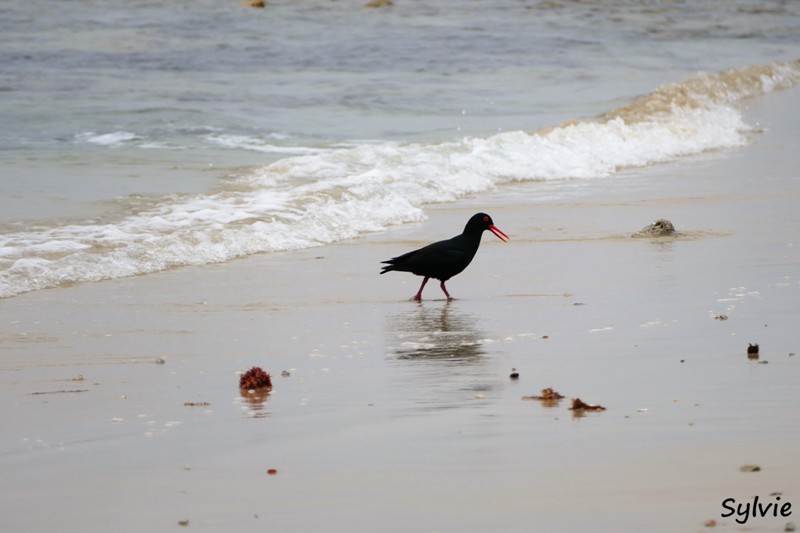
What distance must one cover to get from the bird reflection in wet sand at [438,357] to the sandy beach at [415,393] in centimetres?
2

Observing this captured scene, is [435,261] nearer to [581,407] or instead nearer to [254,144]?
[581,407]

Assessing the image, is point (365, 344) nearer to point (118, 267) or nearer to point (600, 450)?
point (600, 450)

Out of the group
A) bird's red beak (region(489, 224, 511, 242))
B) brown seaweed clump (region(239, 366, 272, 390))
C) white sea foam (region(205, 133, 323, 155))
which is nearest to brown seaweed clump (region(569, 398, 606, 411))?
brown seaweed clump (region(239, 366, 272, 390))

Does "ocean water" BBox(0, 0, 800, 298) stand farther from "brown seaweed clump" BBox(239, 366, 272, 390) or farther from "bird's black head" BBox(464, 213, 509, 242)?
"brown seaweed clump" BBox(239, 366, 272, 390)

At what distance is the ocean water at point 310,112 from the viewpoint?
480 inches

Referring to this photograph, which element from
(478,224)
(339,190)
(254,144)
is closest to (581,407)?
(478,224)

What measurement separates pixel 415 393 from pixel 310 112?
64.5ft

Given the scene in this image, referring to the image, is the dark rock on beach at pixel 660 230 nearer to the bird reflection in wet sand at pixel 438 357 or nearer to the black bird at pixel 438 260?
the black bird at pixel 438 260

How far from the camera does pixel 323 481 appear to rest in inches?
181

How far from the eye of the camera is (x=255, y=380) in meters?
6.09

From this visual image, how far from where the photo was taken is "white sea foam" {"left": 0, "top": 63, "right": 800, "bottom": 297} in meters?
10.4

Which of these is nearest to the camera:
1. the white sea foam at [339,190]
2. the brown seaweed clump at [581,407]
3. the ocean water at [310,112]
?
the brown seaweed clump at [581,407]

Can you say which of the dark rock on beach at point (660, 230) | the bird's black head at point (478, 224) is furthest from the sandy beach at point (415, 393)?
the bird's black head at point (478, 224)

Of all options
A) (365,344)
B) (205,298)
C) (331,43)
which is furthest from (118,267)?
(331,43)
